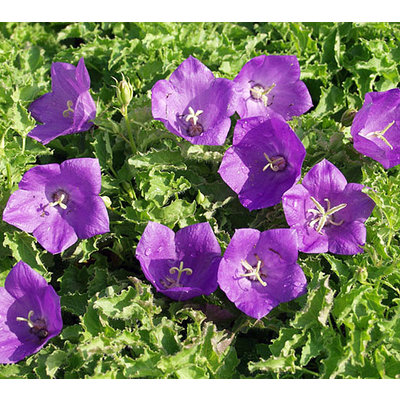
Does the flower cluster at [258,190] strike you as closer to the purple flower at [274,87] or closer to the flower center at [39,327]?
the purple flower at [274,87]

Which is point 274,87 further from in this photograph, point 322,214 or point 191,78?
point 322,214

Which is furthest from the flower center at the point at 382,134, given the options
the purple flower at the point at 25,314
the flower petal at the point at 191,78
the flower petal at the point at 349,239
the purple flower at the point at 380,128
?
the purple flower at the point at 25,314

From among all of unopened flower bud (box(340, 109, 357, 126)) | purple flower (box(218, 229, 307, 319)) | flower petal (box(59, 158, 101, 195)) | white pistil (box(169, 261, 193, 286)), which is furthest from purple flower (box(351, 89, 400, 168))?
flower petal (box(59, 158, 101, 195))

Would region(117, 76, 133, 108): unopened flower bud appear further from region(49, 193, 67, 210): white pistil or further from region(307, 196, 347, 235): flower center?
region(307, 196, 347, 235): flower center

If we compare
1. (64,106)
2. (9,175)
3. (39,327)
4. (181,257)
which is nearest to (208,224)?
(181,257)

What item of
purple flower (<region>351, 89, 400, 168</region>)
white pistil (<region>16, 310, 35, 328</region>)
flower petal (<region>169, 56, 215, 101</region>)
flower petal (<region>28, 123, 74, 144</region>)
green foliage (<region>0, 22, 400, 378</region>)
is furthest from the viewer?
flower petal (<region>28, 123, 74, 144</region>)

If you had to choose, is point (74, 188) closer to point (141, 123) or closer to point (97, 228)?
point (97, 228)
